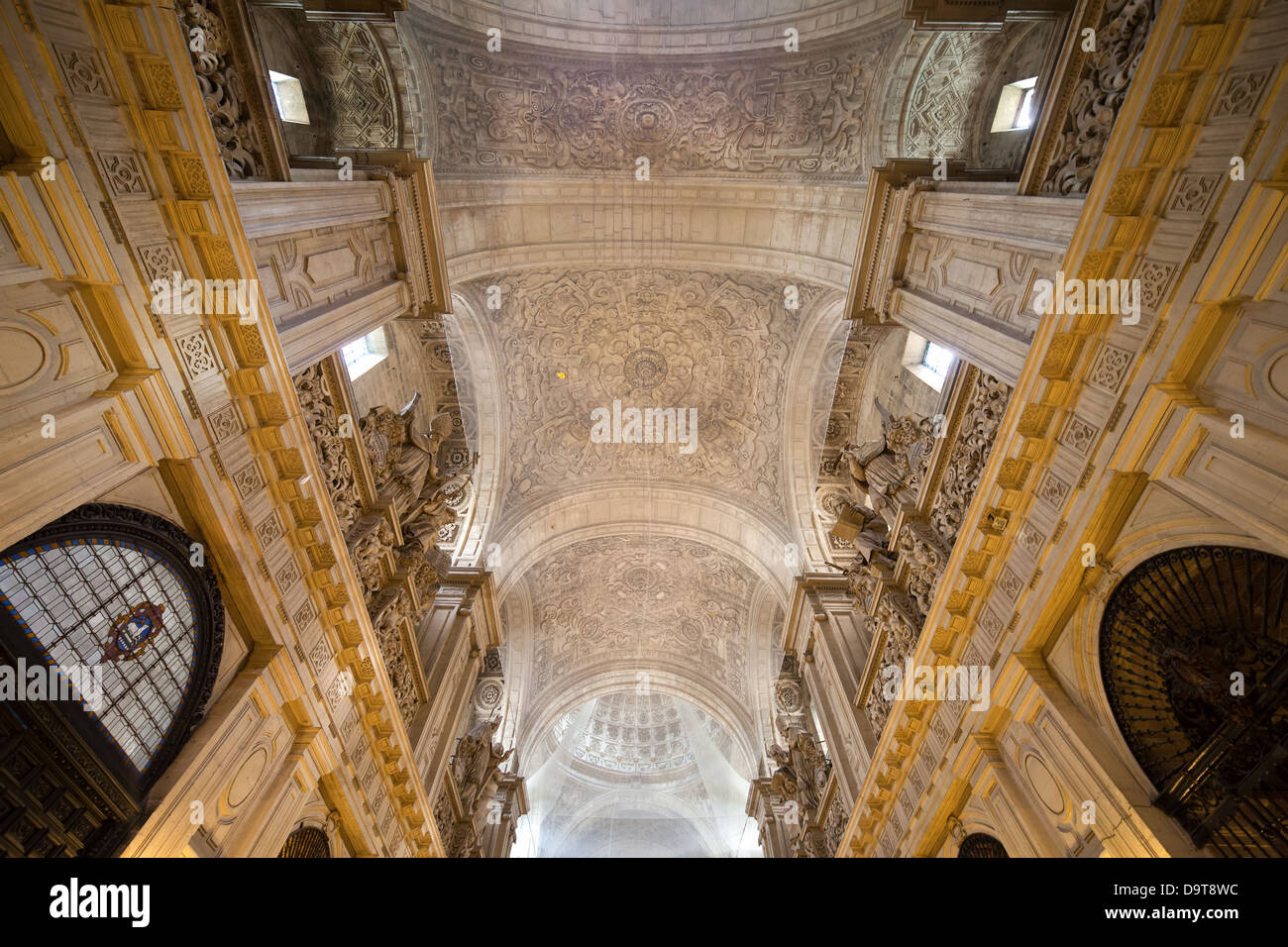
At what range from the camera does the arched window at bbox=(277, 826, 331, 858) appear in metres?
5.68

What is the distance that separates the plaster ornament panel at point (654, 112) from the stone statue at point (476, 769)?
10806 millimetres

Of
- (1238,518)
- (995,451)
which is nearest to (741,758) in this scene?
(995,451)

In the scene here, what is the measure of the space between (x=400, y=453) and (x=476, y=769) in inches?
279

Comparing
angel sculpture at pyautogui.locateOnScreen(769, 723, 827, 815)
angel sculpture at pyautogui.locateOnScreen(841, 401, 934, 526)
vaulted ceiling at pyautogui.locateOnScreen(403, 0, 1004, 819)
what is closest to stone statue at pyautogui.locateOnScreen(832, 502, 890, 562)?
angel sculpture at pyautogui.locateOnScreen(841, 401, 934, 526)

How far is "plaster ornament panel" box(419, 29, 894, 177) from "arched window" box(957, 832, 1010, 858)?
9.04 m

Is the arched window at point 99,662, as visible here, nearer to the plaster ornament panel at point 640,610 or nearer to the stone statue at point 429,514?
the stone statue at point 429,514

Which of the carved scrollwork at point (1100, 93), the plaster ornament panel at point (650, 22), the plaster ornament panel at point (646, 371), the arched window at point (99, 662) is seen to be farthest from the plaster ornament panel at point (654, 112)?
the arched window at point (99, 662)

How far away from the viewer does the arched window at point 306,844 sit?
5.68 meters

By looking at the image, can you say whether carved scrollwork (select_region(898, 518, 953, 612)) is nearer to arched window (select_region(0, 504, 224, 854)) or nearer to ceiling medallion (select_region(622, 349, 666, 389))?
ceiling medallion (select_region(622, 349, 666, 389))

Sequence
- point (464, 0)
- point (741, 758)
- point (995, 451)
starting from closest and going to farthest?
point (995, 451) → point (464, 0) → point (741, 758)

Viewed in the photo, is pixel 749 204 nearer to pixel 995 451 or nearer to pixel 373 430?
pixel 995 451

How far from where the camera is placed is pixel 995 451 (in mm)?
5219

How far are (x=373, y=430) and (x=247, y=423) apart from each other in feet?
8.49

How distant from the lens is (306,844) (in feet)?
19.2
